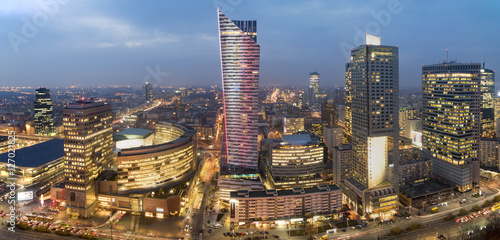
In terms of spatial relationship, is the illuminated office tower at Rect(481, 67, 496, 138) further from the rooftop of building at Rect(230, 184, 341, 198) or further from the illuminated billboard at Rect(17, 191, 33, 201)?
the illuminated billboard at Rect(17, 191, 33, 201)

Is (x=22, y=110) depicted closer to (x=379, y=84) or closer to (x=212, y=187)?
(x=212, y=187)

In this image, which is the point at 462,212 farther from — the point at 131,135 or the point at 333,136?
the point at 131,135

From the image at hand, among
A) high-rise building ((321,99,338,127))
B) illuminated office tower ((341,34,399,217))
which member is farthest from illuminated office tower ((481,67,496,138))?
illuminated office tower ((341,34,399,217))

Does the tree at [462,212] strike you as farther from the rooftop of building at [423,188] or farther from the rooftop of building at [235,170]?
the rooftop of building at [235,170]

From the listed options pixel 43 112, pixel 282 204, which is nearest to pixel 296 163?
pixel 282 204

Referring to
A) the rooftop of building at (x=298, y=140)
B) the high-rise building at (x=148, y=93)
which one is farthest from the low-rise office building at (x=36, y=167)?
the high-rise building at (x=148, y=93)
